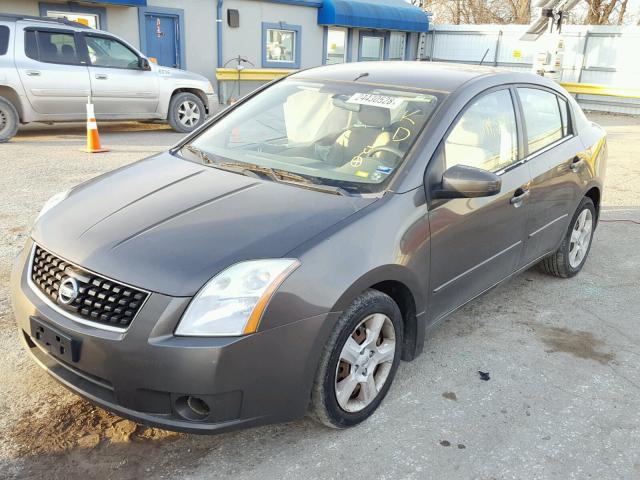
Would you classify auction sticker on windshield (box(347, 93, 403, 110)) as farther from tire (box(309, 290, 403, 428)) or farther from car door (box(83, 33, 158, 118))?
car door (box(83, 33, 158, 118))

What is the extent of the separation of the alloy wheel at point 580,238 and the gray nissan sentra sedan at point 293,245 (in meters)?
0.80

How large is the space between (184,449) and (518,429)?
1587 millimetres

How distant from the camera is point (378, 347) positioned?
9.41 ft

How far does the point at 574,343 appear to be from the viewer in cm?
381

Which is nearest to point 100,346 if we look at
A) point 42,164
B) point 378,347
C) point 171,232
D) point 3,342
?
point 171,232

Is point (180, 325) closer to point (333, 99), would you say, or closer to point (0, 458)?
point (0, 458)

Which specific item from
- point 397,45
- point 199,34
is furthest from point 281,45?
point 397,45

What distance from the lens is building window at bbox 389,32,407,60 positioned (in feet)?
70.0

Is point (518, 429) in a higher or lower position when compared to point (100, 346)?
lower

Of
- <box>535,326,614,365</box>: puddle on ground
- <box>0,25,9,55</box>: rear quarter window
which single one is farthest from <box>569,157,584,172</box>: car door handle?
<box>0,25,9,55</box>: rear quarter window

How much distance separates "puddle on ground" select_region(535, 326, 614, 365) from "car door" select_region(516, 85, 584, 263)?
51 centimetres

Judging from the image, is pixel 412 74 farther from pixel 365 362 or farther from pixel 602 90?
pixel 602 90

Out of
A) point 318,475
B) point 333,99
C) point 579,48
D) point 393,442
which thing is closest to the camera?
point 318,475

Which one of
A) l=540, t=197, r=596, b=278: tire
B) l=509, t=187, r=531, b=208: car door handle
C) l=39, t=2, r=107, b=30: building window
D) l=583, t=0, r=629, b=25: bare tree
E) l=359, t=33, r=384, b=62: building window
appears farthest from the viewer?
l=583, t=0, r=629, b=25: bare tree
